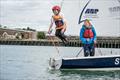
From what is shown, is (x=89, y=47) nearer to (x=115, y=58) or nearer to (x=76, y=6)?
(x=115, y=58)

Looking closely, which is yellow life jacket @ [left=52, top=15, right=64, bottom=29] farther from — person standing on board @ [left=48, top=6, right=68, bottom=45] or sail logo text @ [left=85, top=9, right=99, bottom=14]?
sail logo text @ [left=85, top=9, right=99, bottom=14]

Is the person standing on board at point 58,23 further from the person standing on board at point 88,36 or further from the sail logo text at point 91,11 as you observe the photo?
the sail logo text at point 91,11

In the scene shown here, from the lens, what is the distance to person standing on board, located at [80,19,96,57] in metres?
19.4

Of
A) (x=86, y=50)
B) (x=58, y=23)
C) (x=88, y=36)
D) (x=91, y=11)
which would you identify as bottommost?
(x=86, y=50)

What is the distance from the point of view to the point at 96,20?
20922 millimetres

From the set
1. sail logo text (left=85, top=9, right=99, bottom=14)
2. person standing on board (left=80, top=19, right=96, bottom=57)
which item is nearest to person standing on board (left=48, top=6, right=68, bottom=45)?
person standing on board (left=80, top=19, right=96, bottom=57)

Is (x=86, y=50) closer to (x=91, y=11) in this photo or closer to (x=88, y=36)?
(x=88, y=36)

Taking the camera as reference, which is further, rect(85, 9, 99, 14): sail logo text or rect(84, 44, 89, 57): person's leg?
rect(85, 9, 99, 14): sail logo text

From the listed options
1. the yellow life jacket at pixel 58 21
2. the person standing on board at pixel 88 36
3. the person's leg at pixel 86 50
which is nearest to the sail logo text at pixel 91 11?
the person standing on board at pixel 88 36

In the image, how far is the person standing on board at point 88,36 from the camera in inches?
762

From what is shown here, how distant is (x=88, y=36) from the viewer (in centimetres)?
1941

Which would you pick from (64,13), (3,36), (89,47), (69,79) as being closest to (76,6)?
(64,13)

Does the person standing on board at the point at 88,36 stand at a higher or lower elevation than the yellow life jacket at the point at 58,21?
lower

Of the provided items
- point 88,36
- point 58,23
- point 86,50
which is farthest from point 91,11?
point 86,50
